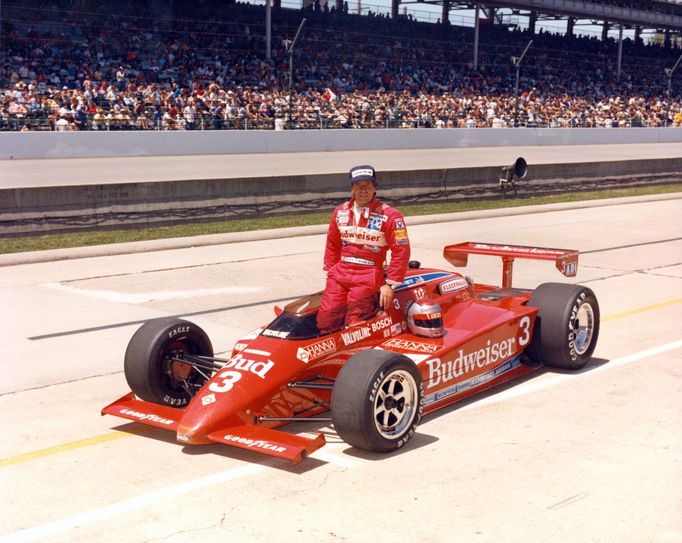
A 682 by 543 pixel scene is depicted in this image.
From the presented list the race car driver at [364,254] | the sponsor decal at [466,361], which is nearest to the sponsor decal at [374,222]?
the race car driver at [364,254]

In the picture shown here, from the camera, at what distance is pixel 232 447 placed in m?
6.05

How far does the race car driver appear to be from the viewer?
21.9 feet

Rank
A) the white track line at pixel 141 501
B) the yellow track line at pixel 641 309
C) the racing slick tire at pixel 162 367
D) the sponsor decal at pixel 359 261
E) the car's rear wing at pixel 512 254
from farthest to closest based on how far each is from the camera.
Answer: the yellow track line at pixel 641 309 → the car's rear wing at pixel 512 254 → the sponsor decal at pixel 359 261 → the racing slick tire at pixel 162 367 → the white track line at pixel 141 501

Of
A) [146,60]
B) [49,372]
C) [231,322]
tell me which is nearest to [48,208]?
[231,322]

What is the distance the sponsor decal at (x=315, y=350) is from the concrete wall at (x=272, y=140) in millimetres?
22159

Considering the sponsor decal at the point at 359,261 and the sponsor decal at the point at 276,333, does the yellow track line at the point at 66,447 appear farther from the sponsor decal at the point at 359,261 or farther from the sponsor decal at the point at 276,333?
the sponsor decal at the point at 359,261

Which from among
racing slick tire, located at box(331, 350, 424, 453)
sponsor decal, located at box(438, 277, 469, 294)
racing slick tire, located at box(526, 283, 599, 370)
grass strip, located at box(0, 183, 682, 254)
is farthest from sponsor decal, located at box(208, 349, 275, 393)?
grass strip, located at box(0, 183, 682, 254)

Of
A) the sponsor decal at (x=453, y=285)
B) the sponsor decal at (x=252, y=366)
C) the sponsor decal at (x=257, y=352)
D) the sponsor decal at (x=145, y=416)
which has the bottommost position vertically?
the sponsor decal at (x=145, y=416)

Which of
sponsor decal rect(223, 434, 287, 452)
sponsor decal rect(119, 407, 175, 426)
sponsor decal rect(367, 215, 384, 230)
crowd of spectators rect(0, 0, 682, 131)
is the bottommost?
sponsor decal rect(119, 407, 175, 426)

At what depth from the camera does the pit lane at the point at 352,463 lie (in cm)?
485

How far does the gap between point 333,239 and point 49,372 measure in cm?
271

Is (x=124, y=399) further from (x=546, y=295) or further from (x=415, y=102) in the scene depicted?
(x=415, y=102)

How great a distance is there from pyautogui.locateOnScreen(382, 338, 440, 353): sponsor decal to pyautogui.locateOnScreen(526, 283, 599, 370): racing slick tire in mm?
1369

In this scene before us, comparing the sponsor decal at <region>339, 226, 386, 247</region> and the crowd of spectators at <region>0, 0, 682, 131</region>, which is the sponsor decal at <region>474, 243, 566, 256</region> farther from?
the crowd of spectators at <region>0, 0, 682, 131</region>
